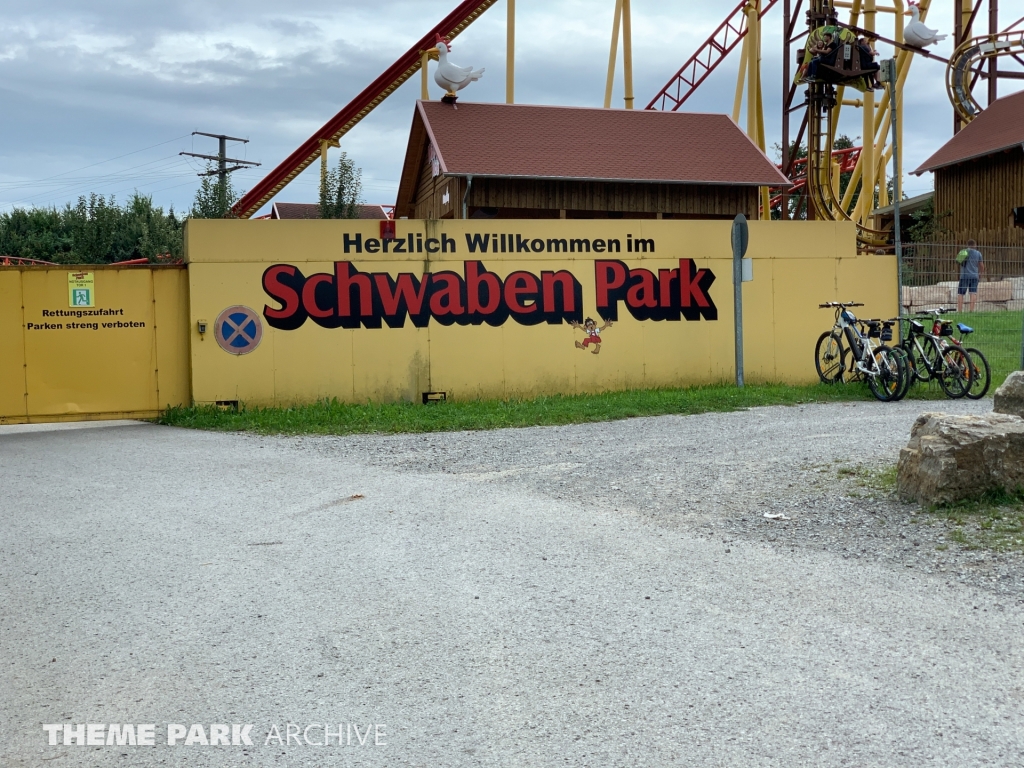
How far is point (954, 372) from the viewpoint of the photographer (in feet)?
45.5

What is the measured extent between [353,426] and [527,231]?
4.43m

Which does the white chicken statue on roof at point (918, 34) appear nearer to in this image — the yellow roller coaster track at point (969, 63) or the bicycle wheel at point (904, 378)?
the yellow roller coaster track at point (969, 63)

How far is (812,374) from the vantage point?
645 inches

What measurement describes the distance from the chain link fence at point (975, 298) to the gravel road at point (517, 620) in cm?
926

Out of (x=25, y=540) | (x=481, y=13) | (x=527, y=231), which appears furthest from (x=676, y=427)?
(x=481, y=13)

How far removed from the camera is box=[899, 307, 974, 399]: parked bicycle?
1388 centimetres

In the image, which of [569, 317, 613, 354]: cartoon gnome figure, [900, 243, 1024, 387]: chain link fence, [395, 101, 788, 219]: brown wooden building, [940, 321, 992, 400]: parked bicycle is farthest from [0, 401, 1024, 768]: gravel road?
[395, 101, 788, 219]: brown wooden building

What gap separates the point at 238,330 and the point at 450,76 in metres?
13.8

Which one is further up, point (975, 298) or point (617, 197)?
point (617, 197)

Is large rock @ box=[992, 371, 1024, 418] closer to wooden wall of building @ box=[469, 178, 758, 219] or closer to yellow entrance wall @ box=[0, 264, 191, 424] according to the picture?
yellow entrance wall @ box=[0, 264, 191, 424]

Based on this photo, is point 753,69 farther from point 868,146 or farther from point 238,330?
point 238,330

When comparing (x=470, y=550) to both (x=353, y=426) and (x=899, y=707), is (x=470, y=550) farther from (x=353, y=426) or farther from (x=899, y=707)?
(x=353, y=426)

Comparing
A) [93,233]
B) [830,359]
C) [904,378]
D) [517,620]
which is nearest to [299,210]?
[93,233]

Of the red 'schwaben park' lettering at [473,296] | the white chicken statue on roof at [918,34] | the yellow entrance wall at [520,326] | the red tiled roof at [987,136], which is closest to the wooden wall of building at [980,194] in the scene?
the red tiled roof at [987,136]
